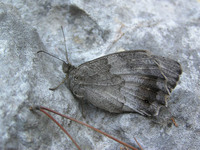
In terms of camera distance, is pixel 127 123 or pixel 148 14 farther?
pixel 148 14

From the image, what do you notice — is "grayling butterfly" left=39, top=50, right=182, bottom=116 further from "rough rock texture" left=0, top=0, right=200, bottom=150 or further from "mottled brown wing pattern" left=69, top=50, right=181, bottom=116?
"rough rock texture" left=0, top=0, right=200, bottom=150

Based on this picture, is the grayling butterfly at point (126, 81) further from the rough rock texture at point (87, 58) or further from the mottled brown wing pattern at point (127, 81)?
the rough rock texture at point (87, 58)

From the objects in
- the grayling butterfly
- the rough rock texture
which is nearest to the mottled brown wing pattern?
the grayling butterfly

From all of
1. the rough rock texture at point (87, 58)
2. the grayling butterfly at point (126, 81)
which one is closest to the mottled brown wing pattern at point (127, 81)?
the grayling butterfly at point (126, 81)

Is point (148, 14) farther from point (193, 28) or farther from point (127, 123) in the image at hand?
point (127, 123)

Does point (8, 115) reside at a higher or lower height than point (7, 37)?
lower

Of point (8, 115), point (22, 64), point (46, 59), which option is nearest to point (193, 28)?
point (46, 59)
